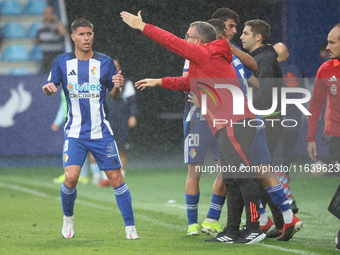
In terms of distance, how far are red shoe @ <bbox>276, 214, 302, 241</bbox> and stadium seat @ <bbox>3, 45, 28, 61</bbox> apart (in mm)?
10372

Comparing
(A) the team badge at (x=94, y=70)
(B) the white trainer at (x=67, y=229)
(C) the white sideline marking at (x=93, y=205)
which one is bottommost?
(C) the white sideline marking at (x=93, y=205)

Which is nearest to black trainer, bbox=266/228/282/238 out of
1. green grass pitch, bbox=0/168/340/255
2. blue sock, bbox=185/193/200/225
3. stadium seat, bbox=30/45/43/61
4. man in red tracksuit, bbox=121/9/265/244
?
green grass pitch, bbox=0/168/340/255

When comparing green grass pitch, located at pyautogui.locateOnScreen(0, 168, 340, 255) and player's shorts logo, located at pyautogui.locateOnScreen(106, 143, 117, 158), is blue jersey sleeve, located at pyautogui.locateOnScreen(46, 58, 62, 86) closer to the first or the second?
player's shorts logo, located at pyautogui.locateOnScreen(106, 143, 117, 158)

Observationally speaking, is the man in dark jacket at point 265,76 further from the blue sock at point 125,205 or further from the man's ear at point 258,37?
the blue sock at point 125,205

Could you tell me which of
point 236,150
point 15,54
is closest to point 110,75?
point 236,150

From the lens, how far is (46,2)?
45.8 ft

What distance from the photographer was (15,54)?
13.7m

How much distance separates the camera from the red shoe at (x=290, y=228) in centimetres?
467

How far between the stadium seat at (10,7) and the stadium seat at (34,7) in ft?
0.74

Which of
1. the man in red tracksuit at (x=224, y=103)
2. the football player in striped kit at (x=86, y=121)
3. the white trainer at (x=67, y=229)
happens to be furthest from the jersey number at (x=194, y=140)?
the white trainer at (x=67, y=229)

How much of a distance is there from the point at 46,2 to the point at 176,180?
6791 millimetres

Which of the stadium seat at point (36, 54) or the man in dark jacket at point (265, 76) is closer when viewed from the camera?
the man in dark jacket at point (265, 76)

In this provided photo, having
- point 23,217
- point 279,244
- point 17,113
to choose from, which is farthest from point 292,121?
point 17,113

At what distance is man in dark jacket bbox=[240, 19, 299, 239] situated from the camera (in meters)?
4.97
